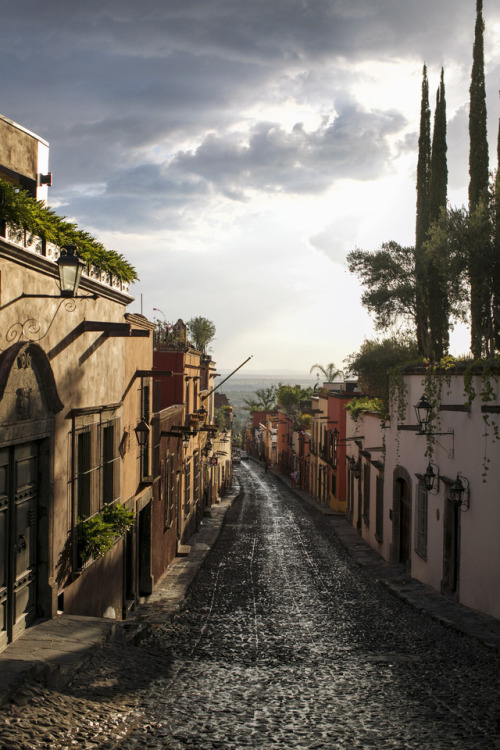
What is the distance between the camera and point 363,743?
5891mm

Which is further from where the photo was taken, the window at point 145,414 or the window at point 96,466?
the window at point 145,414

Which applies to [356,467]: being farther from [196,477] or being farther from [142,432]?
[142,432]

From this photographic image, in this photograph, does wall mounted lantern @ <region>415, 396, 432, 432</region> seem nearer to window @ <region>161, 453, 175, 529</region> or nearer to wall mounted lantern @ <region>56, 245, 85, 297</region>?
window @ <region>161, 453, 175, 529</region>

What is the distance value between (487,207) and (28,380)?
1575 centimetres

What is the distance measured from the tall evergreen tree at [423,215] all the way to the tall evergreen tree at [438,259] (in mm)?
337

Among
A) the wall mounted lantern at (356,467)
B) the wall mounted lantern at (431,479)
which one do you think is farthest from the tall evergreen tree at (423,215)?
the wall mounted lantern at (431,479)

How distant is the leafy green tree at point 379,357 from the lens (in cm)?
2469

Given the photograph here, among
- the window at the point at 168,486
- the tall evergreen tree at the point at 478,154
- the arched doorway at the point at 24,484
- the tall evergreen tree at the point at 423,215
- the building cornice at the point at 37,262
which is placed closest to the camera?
the building cornice at the point at 37,262

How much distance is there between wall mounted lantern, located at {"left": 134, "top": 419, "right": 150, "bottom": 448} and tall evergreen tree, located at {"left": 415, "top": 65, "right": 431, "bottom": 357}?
44.6ft

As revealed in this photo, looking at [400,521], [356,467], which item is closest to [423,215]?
[356,467]

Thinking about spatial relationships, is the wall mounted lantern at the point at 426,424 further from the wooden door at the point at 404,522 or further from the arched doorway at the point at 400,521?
the wooden door at the point at 404,522

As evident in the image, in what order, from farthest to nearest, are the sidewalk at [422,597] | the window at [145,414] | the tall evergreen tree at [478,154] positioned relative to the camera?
the tall evergreen tree at [478,154]
the window at [145,414]
the sidewalk at [422,597]

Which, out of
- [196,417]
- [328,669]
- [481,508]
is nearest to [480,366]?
[481,508]

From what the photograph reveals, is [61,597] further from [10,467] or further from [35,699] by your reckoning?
[35,699]
